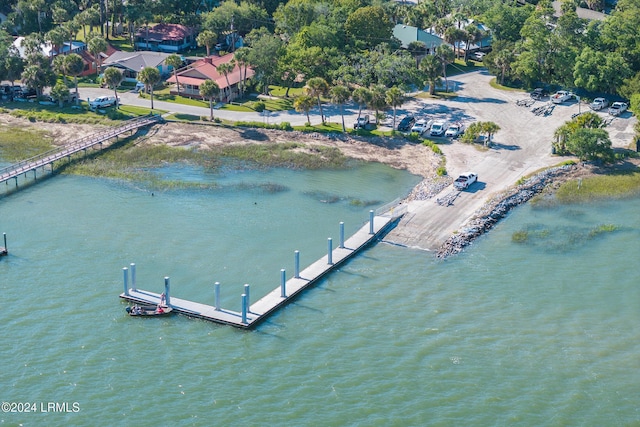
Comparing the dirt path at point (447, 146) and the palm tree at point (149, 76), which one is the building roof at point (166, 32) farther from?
the dirt path at point (447, 146)

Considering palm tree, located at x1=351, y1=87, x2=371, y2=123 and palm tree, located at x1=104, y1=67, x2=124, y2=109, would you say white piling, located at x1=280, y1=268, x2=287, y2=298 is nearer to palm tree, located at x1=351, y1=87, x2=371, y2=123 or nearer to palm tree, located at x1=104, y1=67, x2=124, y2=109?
palm tree, located at x1=351, y1=87, x2=371, y2=123

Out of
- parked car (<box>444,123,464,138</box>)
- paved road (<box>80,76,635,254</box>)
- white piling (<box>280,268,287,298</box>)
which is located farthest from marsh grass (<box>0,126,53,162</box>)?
parked car (<box>444,123,464,138</box>)

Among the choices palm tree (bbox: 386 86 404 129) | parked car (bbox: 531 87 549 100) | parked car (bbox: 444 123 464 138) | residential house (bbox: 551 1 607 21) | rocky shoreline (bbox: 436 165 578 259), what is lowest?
rocky shoreline (bbox: 436 165 578 259)

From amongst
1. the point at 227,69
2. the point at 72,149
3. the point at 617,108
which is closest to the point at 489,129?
the point at 617,108

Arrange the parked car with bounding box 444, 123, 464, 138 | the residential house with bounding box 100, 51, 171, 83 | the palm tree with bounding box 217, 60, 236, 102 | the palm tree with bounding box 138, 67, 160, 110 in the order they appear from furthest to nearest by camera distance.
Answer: the residential house with bounding box 100, 51, 171, 83, the palm tree with bounding box 217, 60, 236, 102, the palm tree with bounding box 138, 67, 160, 110, the parked car with bounding box 444, 123, 464, 138

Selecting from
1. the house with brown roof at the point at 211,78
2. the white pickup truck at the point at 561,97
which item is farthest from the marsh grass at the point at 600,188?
the house with brown roof at the point at 211,78
